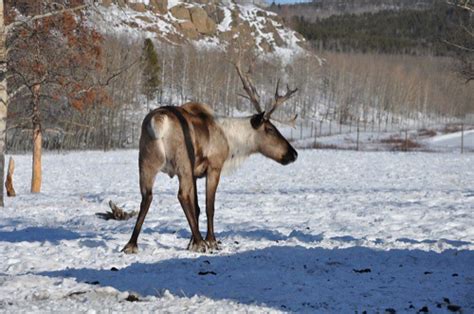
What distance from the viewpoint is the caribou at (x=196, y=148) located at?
8430 mm

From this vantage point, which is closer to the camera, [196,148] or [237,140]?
[196,148]

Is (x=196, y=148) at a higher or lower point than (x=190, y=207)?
higher

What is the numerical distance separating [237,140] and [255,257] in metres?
2.28

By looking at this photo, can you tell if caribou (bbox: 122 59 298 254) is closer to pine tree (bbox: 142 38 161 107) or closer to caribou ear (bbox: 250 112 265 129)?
caribou ear (bbox: 250 112 265 129)

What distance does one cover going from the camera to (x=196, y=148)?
29.1 ft

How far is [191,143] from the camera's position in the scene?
8.70 metres

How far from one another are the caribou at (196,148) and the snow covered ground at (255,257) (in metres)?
0.59

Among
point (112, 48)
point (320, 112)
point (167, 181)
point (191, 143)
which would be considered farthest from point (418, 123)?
point (191, 143)

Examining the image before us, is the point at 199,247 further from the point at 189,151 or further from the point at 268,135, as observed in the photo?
the point at 268,135

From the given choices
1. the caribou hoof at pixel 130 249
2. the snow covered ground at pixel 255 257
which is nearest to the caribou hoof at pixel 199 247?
the snow covered ground at pixel 255 257

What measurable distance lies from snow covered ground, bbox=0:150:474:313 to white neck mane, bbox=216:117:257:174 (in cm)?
128

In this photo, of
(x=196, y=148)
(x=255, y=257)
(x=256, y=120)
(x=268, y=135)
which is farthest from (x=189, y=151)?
(x=255, y=257)

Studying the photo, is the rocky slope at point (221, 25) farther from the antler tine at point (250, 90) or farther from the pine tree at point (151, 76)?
the antler tine at point (250, 90)

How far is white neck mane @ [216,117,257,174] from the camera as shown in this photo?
9.38 meters
